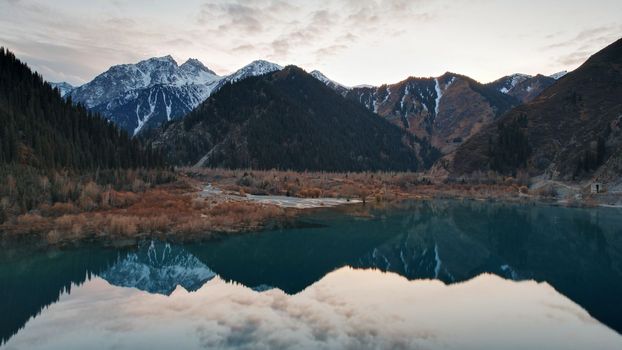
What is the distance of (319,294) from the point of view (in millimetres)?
24078

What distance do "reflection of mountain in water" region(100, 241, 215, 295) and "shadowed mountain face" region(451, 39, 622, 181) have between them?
275 ft

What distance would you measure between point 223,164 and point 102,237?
390 feet

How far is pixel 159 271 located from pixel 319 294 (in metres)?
10.4

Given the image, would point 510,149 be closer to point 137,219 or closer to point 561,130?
point 561,130

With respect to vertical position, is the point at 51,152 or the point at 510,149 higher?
the point at 510,149

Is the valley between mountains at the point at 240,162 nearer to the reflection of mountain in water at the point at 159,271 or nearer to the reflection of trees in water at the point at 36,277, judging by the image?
the reflection of trees in water at the point at 36,277

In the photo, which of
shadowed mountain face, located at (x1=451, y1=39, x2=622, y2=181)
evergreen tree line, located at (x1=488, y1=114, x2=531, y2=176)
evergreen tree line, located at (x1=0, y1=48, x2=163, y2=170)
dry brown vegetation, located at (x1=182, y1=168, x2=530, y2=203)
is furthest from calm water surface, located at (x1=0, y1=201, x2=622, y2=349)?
evergreen tree line, located at (x1=488, y1=114, x2=531, y2=176)

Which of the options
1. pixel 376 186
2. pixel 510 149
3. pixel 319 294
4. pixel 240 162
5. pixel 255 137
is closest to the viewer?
pixel 319 294

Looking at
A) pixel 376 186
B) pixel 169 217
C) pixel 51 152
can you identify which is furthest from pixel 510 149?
pixel 51 152

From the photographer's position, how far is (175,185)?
234ft

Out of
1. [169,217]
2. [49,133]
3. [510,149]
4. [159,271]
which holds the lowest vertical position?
[159,271]

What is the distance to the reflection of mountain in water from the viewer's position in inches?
998

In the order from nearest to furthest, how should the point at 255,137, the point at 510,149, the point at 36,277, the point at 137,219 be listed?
the point at 36,277
the point at 137,219
the point at 510,149
the point at 255,137

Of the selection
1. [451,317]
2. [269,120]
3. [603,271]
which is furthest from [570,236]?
[269,120]
